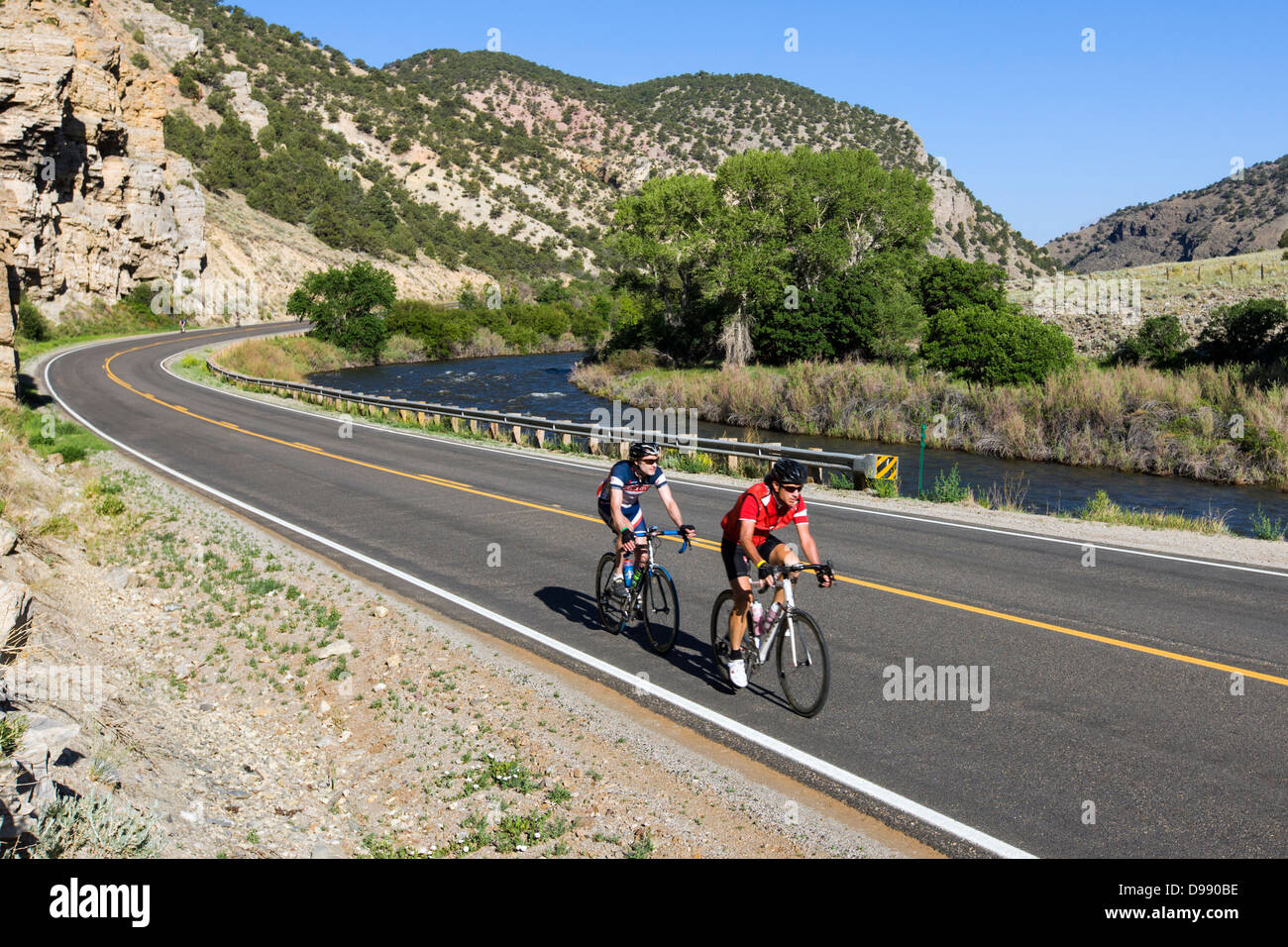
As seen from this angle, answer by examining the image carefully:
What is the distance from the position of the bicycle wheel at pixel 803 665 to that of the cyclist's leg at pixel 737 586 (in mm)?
359

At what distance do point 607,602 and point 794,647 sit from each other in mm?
2695

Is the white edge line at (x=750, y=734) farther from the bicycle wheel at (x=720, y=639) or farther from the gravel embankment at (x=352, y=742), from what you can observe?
the bicycle wheel at (x=720, y=639)

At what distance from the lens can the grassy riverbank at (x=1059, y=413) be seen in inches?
998

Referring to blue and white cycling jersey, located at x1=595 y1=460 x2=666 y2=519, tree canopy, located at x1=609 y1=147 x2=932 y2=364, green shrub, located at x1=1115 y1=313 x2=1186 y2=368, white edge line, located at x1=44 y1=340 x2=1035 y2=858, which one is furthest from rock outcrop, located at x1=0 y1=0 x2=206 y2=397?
green shrub, located at x1=1115 y1=313 x2=1186 y2=368

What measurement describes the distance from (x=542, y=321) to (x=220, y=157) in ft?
128

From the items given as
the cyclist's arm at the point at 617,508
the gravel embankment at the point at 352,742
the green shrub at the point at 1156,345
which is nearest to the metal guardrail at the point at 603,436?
the cyclist's arm at the point at 617,508

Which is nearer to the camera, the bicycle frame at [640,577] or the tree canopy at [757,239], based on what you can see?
the bicycle frame at [640,577]

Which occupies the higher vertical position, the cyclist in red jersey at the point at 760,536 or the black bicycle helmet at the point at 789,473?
the black bicycle helmet at the point at 789,473

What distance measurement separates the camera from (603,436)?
2391cm

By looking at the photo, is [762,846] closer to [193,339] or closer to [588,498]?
[588,498]

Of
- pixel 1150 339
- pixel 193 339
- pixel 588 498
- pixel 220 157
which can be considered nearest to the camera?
pixel 588 498

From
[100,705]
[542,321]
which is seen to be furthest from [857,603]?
[542,321]

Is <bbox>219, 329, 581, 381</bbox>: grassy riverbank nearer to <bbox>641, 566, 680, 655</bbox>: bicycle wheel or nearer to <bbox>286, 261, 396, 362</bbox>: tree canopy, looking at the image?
<bbox>286, 261, 396, 362</bbox>: tree canopy
